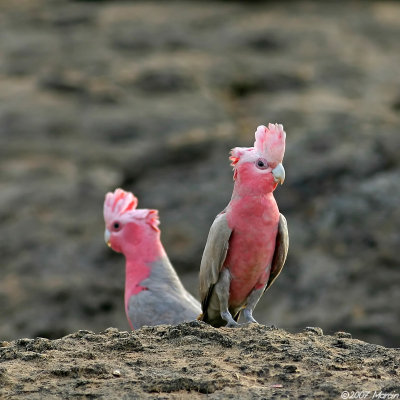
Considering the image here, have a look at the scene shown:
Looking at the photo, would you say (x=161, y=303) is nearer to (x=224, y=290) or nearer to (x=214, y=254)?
(x=224, y=290)

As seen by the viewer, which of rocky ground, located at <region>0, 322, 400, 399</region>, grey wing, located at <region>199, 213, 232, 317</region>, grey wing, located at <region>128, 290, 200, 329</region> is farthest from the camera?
grey wing, located at <region>128, 290, 200, 329</region>

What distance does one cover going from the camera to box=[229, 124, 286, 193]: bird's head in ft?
21.4

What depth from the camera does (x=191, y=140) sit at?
1576 centimetres

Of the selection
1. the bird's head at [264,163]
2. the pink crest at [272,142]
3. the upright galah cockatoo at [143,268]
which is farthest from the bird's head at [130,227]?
the pink crest at [272,142]

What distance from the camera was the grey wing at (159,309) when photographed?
25.5 feet

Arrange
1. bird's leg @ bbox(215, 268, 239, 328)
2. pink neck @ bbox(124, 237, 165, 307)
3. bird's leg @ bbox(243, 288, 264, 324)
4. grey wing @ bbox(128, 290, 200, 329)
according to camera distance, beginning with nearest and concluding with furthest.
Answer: bird's leg @ bbox(215, 268, 239, 328) < bird's leg @ bbox(243, 288, 264, 324) < grey wing @ bbox(128, 290, 200, 329) < pink neck @ bbox(124, 237, 165, 307)

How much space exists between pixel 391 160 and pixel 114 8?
328 inches

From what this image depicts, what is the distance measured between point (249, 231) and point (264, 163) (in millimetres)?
513

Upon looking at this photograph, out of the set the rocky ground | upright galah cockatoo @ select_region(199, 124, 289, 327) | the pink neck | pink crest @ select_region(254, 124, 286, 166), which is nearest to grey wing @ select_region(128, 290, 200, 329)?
the pink neck

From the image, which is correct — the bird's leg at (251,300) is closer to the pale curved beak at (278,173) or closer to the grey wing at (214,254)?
Answer: the grey wing at (214,254)

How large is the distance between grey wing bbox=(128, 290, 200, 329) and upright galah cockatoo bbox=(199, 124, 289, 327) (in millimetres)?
900

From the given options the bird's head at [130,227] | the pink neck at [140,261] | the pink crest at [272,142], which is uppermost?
the pink crest at [272,142]

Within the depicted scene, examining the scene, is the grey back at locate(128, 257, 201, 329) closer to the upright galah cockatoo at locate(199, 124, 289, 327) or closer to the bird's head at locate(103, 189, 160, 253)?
the bird's head at locate(103, 189, 160, 253)

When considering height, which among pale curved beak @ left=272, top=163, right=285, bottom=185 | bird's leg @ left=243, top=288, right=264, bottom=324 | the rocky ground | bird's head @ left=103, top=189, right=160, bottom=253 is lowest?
the rocky ground
